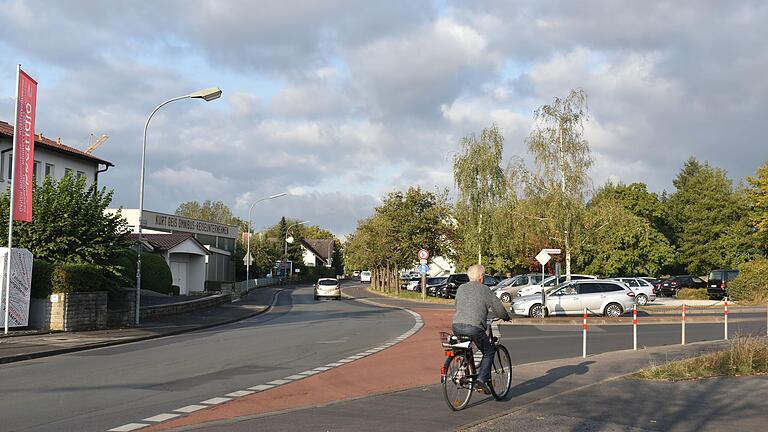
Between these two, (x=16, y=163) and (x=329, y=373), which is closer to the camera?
(x=329, y=373)

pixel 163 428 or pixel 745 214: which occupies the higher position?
pixel 745 214

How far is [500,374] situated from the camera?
9.78 meters

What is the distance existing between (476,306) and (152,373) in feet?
21.7

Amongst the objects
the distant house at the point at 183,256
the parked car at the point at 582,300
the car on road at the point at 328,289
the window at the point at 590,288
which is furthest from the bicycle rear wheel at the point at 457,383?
the car on road at the point at 328,289

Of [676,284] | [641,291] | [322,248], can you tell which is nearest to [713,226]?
[676,284]

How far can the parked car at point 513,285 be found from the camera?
43875mm

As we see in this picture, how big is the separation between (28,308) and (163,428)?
1415cm

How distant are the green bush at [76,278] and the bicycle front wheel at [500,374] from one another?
1503 centimetres

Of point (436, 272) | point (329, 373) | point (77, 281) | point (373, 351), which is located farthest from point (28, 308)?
point (436, 272)

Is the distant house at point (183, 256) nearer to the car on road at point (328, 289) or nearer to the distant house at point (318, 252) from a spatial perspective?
the car on road at point (328, 289)

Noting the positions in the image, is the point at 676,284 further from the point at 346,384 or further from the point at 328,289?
the point at 346,384

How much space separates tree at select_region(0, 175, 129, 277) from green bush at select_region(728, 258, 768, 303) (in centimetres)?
3439

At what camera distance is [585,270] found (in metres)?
59.9

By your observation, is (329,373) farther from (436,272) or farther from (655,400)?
(436,272)
